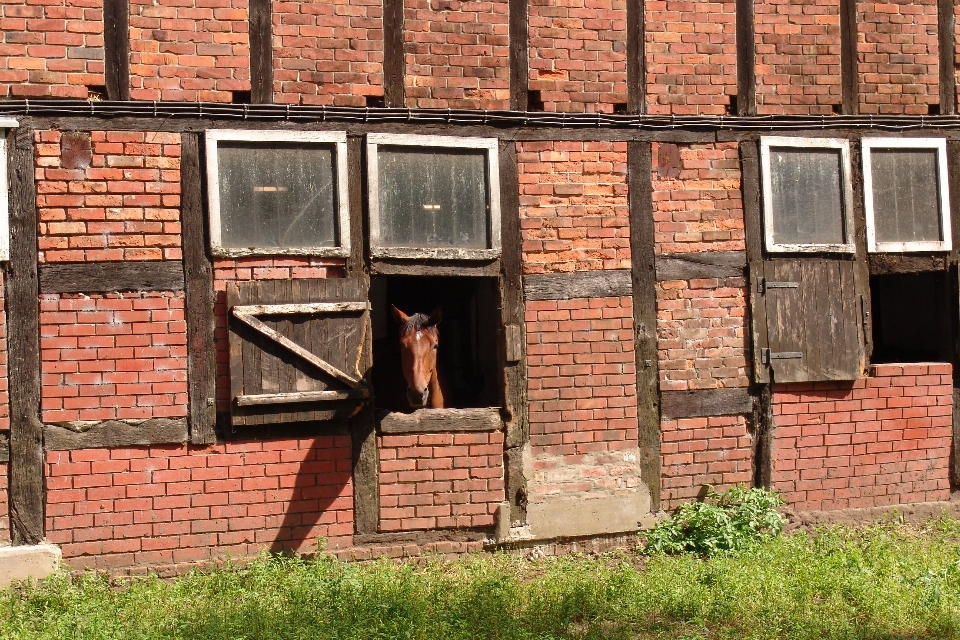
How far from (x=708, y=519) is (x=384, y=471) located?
104 inches

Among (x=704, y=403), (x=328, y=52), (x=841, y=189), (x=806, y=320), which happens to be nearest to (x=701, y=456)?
(x=704, y=403)

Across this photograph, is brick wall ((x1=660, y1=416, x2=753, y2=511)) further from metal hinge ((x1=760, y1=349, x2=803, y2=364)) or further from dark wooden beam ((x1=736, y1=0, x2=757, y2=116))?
dark wooden beam ((x1=736, y1=0, x2=757, y2=116))

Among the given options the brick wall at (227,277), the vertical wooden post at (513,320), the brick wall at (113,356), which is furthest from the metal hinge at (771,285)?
the brick wall at (113,356)

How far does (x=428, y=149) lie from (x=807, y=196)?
3.29 meters

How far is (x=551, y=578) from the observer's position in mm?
6363

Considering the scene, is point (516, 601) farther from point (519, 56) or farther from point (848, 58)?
point (848, 58)

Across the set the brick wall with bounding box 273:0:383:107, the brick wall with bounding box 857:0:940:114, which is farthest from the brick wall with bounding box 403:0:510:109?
the brick wall with bounding box 857:0:940:114

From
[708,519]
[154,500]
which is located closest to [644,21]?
[708,519]

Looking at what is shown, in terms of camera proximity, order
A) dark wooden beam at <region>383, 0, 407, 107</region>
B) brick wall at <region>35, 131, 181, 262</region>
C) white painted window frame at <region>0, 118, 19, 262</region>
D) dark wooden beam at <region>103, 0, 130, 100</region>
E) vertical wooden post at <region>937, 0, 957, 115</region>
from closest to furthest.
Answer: white painted window frame at <region>0, 118, 19, 262</region> < brick wall at <region>35, 131, 181, 262</region> < dark wooden beam at <region>103, 0, 130, 100</region> < dark wooden beam at <region>383, 0, 407, 107</region> < vertical wooden post at <region>937, 0, 957, 115</region>

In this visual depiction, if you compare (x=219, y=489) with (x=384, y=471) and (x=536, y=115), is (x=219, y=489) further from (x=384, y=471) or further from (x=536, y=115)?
(x=536, y=115)

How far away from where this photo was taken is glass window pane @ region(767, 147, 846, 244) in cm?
756

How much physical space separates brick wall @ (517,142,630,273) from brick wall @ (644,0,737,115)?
2.05 feet

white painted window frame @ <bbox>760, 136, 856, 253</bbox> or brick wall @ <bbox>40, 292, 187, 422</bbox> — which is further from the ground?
white painted window frame @ <bbox>760, 136, 856, 253</bbox>

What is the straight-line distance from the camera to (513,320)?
705 cm
